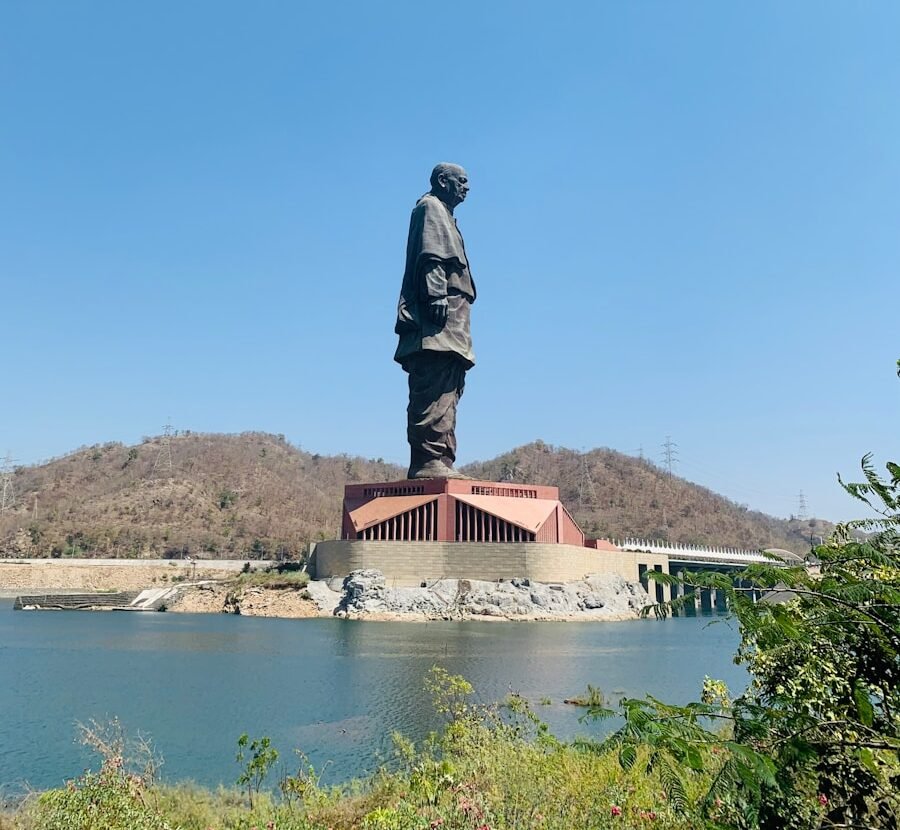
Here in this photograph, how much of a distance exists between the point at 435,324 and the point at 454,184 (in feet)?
38.8

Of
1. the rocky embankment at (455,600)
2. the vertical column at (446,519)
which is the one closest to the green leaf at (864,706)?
the rocky embankment at (455,600)

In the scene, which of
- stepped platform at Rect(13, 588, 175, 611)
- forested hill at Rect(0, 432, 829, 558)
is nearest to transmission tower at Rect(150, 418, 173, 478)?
forested hill at Rect(0, 432, 829, 558)

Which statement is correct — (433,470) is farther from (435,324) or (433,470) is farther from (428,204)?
(428,204)

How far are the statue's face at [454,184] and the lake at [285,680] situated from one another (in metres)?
34.5

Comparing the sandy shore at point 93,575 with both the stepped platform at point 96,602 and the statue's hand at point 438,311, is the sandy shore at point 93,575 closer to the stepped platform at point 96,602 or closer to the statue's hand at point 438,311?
the stepped platform at point 96,602

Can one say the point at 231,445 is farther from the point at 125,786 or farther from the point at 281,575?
the point at 125,786

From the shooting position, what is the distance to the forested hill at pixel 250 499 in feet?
302

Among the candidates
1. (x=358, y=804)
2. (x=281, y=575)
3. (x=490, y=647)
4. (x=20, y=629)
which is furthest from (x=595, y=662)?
(x=281, y=575)

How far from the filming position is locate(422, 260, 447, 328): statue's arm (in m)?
57.7

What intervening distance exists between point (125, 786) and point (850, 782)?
7.39 m

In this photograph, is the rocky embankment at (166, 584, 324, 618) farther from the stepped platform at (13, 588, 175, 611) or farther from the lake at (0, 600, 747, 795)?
the lake at (0, 600, 747, 795)

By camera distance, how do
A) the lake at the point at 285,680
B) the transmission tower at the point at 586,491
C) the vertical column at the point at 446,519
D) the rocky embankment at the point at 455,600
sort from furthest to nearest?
the transmission tower at the point at 586,491 → the vertical column at the point at 446,519 → the rocky embankment at the point at 455,600 → the lake at the point at 285,680

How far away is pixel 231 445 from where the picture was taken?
15862cm

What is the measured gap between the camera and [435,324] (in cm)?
5834
